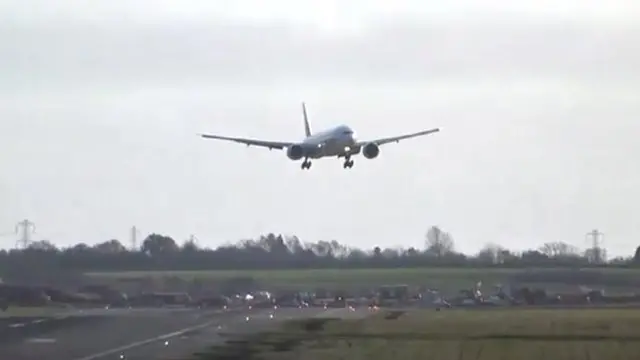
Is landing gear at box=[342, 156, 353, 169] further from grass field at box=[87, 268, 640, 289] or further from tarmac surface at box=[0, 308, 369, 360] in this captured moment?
grass field at box=[87, 268, 640, 289]

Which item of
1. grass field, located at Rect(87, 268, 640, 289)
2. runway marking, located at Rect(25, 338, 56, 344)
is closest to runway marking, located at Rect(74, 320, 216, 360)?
runway marking, located at Rect(25, 338, 56, 344)

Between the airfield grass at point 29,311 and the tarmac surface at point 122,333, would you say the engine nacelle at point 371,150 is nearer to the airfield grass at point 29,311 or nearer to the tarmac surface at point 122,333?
the tarmac surface at point 122,333

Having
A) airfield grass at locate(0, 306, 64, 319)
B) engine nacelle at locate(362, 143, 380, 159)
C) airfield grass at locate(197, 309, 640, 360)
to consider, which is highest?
engine nacelle at locate(362, 143, 380, 159)

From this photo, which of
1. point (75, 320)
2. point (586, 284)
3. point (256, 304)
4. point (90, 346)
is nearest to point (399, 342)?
point (90, 346)

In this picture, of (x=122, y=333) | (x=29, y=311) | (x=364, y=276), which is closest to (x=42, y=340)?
(x=122, y=333)

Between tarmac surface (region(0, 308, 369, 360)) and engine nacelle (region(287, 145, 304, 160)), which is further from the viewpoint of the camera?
engine nacelle (region(287, 145, 304, 160))

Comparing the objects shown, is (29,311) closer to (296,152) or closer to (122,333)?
(296,152)
